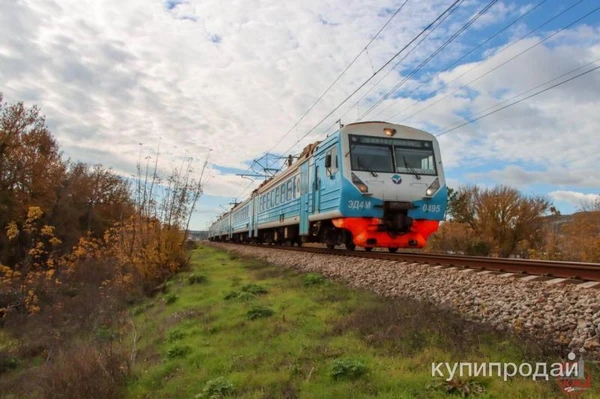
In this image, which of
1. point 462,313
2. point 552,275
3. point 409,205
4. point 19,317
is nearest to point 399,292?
point 462,313

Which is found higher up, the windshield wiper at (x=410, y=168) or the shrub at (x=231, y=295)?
the windshield wiper at (x=410, y=168)

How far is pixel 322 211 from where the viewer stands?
12977 millimetres

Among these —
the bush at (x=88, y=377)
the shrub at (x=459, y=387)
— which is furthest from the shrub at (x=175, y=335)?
the shrub at (x=459, y=387)

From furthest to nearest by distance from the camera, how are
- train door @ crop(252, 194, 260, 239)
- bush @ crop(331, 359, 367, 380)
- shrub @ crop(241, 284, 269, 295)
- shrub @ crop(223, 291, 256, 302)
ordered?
1. train door @ crop(252, 194, 260, 239)
2. shrub @ crop(241, 284, 269, 295)
3. shrub @ crop(223, 291, 256, 302)
4. bush @ crop(331, 359, 367, 380)

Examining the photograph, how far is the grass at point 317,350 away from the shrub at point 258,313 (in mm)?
19

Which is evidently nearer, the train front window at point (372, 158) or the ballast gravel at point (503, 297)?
the ballast gravel at point (503, 297)

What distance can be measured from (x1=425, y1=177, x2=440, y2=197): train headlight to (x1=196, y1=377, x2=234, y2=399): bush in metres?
8.86

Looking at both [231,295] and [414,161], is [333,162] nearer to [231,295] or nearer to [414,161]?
[414,161]

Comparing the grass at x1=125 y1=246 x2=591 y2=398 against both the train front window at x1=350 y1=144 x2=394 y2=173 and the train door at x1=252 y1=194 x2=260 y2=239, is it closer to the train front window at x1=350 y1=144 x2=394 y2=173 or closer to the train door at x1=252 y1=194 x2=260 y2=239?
the train front window at x1=350 y1=144 x2=394 y2=173

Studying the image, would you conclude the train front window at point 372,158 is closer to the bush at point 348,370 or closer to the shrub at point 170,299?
the shrub at point 170,299

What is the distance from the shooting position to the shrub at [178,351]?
5.66 metres

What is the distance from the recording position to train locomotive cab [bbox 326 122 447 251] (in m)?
11.3

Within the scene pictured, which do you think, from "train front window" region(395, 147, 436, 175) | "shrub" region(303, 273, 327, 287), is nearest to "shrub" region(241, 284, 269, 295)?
"shrub" region(303, 273, 327, 287)

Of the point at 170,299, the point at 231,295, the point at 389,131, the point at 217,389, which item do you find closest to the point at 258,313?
the point at 231,295
